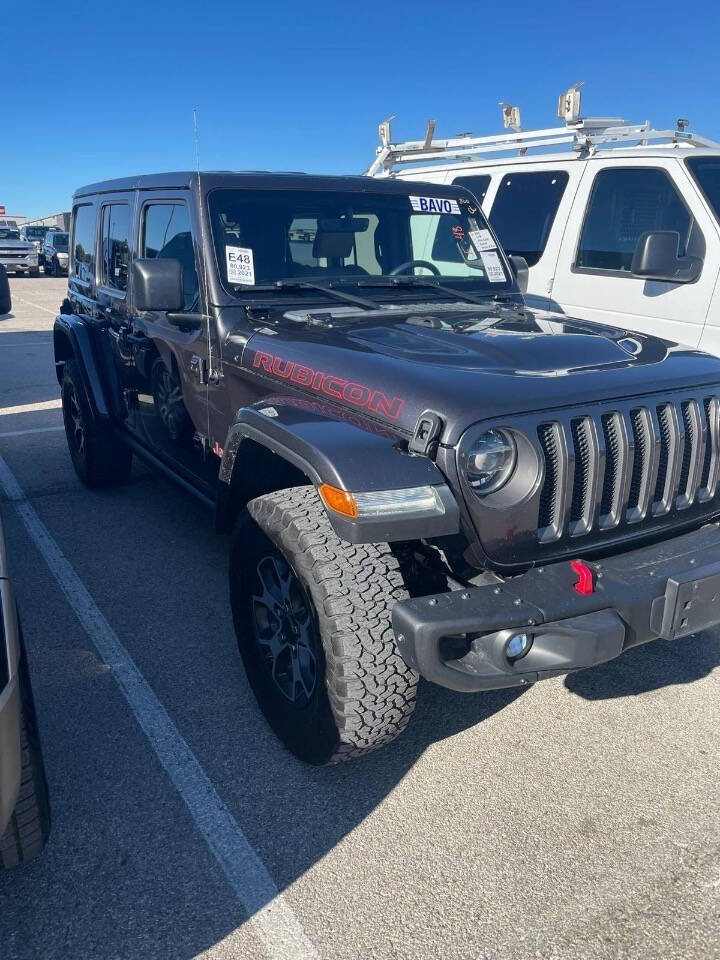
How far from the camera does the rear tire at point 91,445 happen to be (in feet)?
17.0

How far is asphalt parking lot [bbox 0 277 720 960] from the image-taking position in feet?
7.02

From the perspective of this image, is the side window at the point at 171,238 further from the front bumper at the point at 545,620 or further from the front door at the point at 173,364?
the front bumper at the point at 545,620

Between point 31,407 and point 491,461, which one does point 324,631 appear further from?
point 31,407

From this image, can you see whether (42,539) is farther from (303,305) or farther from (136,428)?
(303,305)

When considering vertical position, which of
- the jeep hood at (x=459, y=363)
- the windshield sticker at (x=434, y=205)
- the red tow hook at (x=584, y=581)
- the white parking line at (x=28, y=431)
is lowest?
the white parking line at (x=28, y=431)

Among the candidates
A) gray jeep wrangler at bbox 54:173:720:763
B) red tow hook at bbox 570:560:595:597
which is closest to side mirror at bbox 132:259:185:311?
gray jeep wrangler at bbox 54:173:720:763

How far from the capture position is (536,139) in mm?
6676

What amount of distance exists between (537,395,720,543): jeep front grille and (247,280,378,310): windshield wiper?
4.43 ft

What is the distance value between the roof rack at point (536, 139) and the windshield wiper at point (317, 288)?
3.42m

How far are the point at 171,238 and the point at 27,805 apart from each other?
8.94 feet

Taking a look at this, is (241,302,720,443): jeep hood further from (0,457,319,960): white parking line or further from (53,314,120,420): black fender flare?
(53,314,120,420): black fender flare

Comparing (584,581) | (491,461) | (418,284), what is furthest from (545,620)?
(418,284)

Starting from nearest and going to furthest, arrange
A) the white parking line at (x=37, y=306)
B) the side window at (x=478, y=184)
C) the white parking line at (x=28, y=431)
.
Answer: the side window at (x=478, y=184) < the white parking line at (x=28, y=431) < the white parking line at (x=37, y=306)

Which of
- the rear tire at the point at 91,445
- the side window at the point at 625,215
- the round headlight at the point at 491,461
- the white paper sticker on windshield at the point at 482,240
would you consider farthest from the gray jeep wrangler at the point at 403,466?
the side window at the point at 625,215
